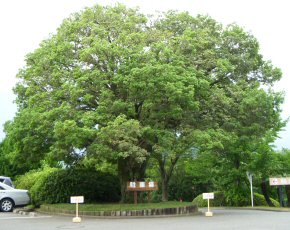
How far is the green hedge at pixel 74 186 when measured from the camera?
2292 centimetres

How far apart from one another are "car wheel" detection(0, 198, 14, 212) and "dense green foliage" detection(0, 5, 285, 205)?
2.10 metres

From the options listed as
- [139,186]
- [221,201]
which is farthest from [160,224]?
[221,201]

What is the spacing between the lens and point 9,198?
20.8 metres

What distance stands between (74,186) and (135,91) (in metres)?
8.47

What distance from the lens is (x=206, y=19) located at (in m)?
23.1

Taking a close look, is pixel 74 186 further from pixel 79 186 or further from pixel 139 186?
pixel 139 186

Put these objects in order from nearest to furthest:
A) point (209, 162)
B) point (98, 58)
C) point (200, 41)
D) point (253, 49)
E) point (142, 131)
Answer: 1. point (142, 131)
2. point (98, 58)
3. point (200, 41)
4. point (253, 49)
5. point (209, 162)

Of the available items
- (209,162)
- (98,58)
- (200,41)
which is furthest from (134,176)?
(209,162)

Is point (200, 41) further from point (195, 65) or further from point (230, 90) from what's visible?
point (230, 90)

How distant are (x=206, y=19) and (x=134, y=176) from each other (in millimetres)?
10021

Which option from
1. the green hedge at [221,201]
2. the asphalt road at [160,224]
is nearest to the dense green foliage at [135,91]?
the asphalt road at [160,224]

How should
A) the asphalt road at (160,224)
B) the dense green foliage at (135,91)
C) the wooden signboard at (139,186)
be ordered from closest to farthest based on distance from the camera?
1. the asphalt road at (160,224)
2. the dense green foliage at (135,91)
3. the wooden signboard at (139,186)

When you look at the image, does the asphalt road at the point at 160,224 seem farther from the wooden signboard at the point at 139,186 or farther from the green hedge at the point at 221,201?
the green hedge at the point at 221,201

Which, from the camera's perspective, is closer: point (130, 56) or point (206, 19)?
point (130, 56)
